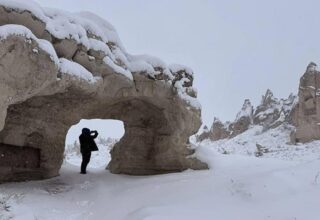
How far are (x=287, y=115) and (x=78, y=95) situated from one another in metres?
29.4

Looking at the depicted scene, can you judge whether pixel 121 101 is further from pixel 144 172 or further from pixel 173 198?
pixel 173 198

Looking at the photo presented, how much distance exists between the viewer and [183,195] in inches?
317

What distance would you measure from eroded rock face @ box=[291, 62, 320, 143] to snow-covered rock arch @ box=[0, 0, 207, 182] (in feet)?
69.2

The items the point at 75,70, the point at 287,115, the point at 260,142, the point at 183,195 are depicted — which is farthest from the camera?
the point at 287,115

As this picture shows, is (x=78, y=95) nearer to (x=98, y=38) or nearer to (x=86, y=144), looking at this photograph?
(x=98, y=38)

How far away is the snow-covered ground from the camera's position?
650 centimetres

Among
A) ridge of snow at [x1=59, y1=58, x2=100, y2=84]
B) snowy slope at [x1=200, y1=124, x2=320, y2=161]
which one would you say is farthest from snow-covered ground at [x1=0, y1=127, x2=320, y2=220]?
snowy slope at [x1=200, y1=124, x2=320, y2=161]

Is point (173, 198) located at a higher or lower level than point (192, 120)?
lower

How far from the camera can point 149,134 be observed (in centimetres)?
1223

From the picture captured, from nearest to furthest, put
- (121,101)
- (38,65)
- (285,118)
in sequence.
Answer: (38,65)
(121,101)
(285,118)

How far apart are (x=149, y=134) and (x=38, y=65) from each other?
205 inches

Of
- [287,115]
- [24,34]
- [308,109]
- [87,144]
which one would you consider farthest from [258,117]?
[24,34]

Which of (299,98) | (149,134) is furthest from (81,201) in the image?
(299,98)

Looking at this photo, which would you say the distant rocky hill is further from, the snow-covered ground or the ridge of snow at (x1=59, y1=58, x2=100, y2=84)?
the ridge of snow at (x1=59, y1=58, x2=100, y2=84)
